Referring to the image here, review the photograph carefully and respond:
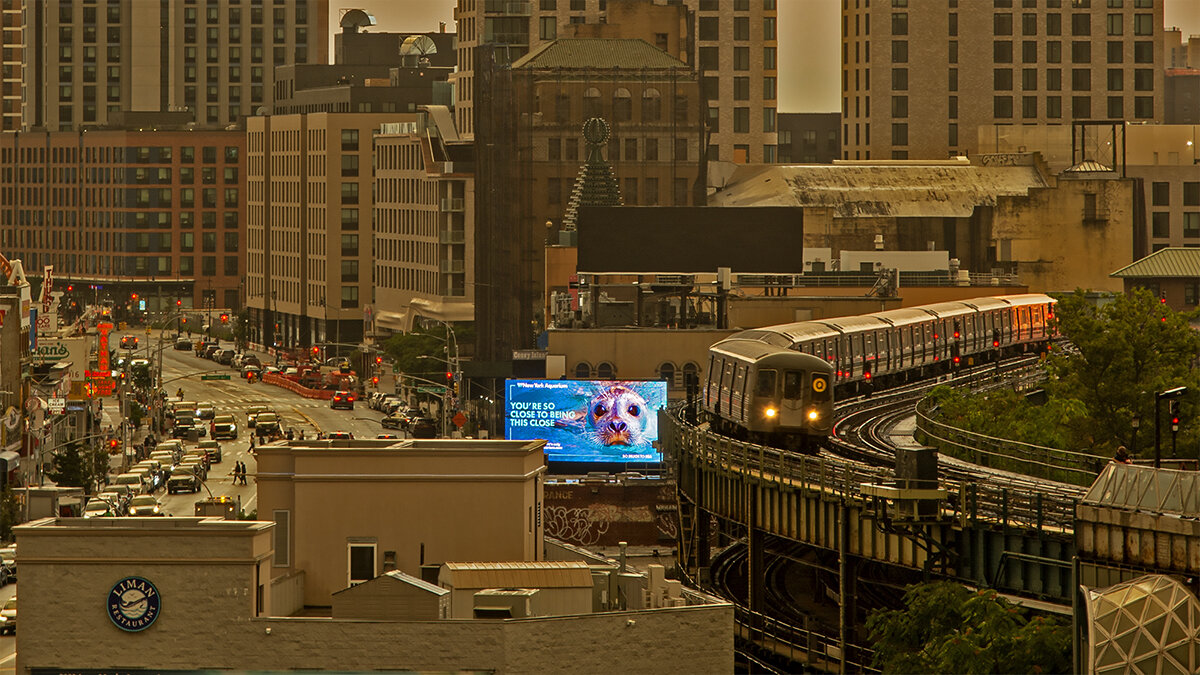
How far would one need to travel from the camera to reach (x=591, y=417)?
4186 inches

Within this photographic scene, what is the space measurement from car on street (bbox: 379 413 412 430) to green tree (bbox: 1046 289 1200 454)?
2551 inches

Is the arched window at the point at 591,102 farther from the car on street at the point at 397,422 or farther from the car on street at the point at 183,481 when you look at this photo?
the car on street at the point at 183,481

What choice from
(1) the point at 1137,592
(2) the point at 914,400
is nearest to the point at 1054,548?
(1) the point at 1137,592

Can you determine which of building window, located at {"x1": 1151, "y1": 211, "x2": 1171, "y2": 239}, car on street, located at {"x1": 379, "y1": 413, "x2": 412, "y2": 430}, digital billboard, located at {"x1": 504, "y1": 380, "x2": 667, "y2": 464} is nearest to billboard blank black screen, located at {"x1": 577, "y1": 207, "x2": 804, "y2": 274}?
car on street, located at {"x1": 379, "y1": 413, "x2": 412, "y2": 430}

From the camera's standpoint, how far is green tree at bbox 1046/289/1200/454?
8512 cm

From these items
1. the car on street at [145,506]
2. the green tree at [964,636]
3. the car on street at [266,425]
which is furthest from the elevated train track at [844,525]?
the car on street at [266,425]

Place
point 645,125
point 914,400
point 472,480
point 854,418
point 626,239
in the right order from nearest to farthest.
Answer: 1. point 472,480
2. point 854,418
3. point 914,400
4. point 626,239
5. point 645,125

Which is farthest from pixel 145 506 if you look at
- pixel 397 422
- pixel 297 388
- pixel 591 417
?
pixel 297 388

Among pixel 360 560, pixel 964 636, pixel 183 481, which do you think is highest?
pixel 360 560

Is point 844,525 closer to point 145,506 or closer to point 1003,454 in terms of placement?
point 1003,454

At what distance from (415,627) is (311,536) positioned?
6661mm

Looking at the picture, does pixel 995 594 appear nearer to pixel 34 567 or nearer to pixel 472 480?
pixel 472 480

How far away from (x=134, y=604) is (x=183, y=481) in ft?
248

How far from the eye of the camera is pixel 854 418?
8750 cm
